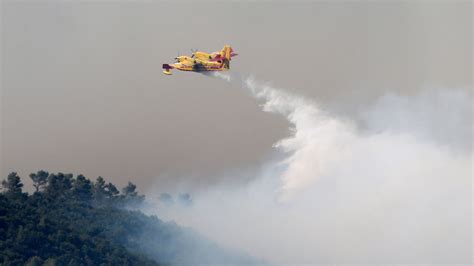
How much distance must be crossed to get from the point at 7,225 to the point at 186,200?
5847 cm

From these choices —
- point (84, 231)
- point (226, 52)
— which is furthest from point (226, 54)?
point (84, 231)

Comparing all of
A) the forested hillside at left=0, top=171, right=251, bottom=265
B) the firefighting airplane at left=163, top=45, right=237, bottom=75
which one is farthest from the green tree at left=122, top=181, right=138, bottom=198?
the firefighting airplane at left=163, top=45, right=237, bottom=75

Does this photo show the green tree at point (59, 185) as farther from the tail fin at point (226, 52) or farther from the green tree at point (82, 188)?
the tail fin at point (226, 52)

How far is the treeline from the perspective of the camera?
12462cm

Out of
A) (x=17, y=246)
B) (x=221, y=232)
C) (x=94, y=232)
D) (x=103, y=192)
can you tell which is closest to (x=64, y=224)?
(x=94, y=232)

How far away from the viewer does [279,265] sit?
151m

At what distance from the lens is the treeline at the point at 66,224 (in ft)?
409

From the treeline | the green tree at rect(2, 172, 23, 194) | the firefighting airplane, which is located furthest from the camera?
the green tree at rect(2, 172, 23, 194)

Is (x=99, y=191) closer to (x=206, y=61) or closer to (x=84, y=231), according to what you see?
(x=84, y=231)

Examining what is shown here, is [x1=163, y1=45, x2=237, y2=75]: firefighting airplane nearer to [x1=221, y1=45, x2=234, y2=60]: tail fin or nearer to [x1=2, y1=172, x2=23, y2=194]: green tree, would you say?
[x1=221, y1=45, x2=234, y2=60]: tail fin

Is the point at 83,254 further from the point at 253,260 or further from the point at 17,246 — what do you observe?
the point at 253,260

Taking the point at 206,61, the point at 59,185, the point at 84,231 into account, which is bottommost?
the point at 84,231

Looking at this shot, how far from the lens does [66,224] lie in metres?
140

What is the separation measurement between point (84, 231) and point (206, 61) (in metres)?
40.3
